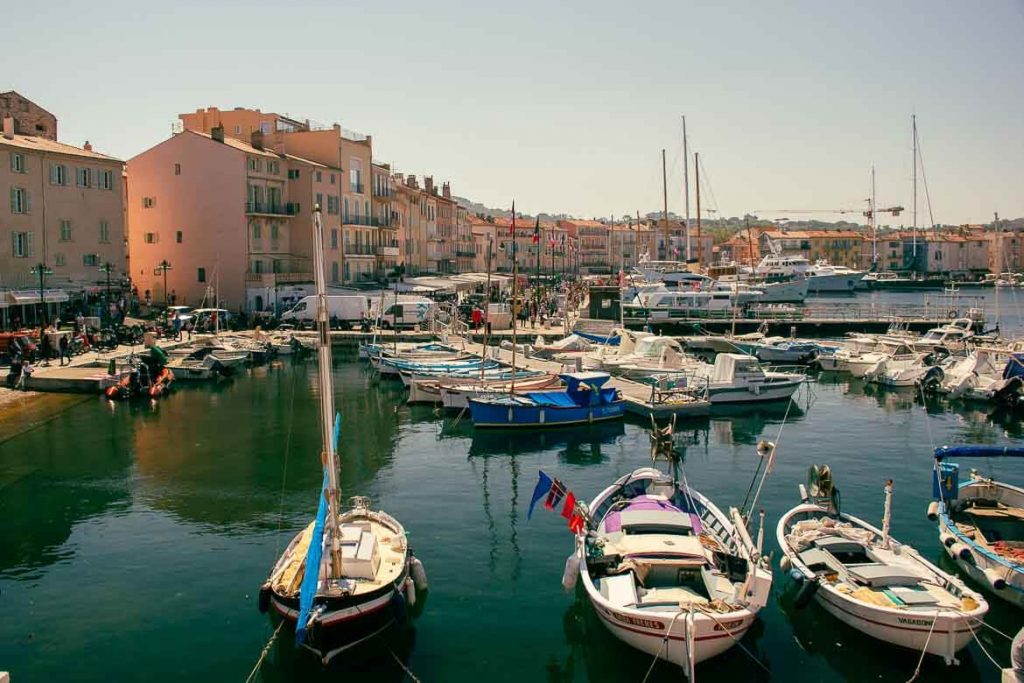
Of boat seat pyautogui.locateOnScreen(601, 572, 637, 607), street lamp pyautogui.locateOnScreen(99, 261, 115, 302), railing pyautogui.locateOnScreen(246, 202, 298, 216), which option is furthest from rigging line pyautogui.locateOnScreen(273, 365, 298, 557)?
railing pyautogui.locateOnScreen(246, 202, 298, 216)

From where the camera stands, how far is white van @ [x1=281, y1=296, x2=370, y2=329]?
6794 centimetres

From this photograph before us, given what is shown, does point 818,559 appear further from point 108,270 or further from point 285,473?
point 108,270

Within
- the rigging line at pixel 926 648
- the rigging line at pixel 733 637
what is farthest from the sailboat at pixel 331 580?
the rigging line at pixel 926 648

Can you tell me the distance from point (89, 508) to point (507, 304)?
157 ft

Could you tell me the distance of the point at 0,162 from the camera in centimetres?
5384

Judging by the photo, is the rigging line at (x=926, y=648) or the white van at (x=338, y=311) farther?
the white van at (x=338, y=311)

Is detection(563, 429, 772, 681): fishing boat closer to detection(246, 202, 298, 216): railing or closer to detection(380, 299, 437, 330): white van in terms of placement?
detection(380, 299, 437, 330): white van

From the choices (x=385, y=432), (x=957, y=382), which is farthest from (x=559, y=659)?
(x=957, y=382)

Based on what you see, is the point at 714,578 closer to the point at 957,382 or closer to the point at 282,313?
the point at 957,382

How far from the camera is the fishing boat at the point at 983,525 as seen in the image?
61.2 ft

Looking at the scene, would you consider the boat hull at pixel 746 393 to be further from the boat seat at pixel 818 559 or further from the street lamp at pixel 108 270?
the street lamp at pixel 108 270

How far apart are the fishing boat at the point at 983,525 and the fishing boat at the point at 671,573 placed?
4.93 m

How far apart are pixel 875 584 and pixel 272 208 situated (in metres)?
65.4

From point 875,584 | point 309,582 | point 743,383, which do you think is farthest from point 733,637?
point 743,383
